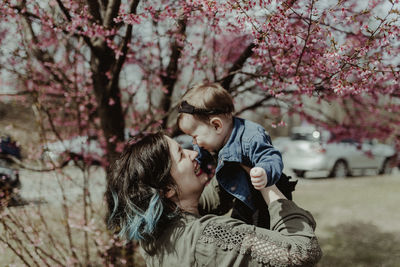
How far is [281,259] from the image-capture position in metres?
1.39

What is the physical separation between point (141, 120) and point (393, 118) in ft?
10.9

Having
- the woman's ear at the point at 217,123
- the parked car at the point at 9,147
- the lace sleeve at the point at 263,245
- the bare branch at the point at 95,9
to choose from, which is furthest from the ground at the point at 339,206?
the lace sleeve at the point at 263,245

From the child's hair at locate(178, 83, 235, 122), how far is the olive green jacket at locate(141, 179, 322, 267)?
0.70 meters

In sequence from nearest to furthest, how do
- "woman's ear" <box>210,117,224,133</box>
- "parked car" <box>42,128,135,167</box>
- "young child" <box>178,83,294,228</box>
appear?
1. "young child" <box>178,83,294,228</box>
2. "woman's ear" <box>210,117,224,133</box>
3. "parked car" <box>42,128,135,167</box>

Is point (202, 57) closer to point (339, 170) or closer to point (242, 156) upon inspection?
point (242, 156)

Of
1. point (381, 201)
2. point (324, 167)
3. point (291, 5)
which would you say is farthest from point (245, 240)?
point (324, 167)

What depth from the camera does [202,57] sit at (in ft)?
10.8

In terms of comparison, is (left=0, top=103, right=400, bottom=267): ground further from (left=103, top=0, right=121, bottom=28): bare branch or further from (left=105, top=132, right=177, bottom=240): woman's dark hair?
(left=105, top=132, right=177, bottom=240): woman's dark hair

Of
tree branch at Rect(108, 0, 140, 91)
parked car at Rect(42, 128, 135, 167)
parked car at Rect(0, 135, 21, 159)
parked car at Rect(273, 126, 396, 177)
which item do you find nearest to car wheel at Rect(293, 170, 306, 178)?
parked car at Rect(273, 126, 396, 177)

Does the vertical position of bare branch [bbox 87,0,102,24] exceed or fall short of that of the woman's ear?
it exceeds it

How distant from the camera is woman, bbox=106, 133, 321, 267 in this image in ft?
4.69

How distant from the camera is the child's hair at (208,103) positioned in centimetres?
208

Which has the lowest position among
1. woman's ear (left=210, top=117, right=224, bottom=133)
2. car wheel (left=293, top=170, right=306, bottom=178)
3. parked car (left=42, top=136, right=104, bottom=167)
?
car wheel (left=293, top=170, right=306, bottom=178)

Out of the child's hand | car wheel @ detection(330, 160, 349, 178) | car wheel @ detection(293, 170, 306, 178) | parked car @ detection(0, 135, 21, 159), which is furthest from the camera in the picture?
car wheel @ detection(293, 170, 306, 178)
